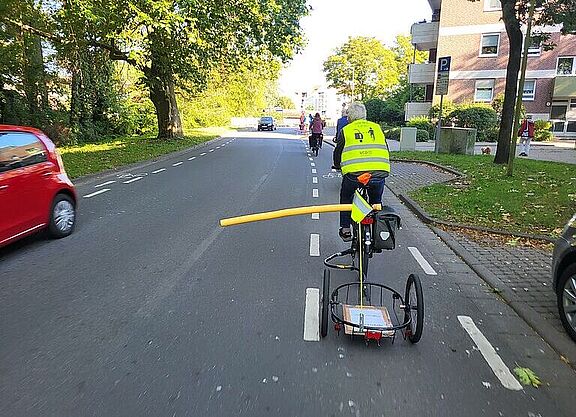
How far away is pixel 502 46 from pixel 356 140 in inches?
1547

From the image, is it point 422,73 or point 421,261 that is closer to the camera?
point 421,261

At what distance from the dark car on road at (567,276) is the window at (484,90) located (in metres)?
38.3

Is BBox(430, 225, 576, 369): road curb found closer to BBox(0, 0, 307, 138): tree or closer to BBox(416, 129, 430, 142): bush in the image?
BBox(0, 0, 307, 138): tree

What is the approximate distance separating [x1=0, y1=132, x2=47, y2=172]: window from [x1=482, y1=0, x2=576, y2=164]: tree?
1323 cm

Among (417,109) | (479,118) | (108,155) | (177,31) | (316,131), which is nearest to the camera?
(177,31)

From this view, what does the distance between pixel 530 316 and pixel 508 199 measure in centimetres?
583

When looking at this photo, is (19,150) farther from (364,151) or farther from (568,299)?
(568,299)

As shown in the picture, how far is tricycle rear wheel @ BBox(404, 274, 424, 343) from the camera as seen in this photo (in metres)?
3.68

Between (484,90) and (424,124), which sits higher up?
(484,90)

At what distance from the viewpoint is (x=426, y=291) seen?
4973mm

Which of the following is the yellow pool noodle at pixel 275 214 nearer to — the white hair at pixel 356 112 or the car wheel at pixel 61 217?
the white hair at pixel 356 112

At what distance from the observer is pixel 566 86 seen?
36469mm

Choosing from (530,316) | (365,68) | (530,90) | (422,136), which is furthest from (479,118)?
(365,68)

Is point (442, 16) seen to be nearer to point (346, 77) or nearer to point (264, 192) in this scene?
point (346, 77)
